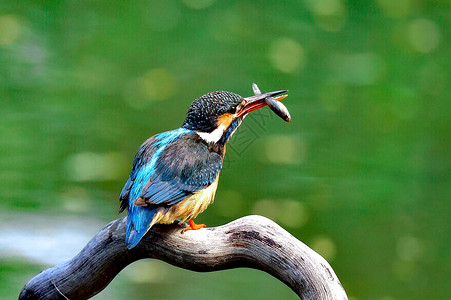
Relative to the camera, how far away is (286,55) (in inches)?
169

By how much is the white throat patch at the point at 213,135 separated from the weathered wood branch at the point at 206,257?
0.84ft

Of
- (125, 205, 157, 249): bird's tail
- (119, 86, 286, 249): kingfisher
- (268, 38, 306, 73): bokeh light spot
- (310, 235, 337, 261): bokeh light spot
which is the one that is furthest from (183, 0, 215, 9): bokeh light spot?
(125, 205, 157, 249): bird's tail

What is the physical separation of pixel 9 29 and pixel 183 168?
2.93m

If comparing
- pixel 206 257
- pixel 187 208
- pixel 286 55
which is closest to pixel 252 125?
pixel 286 55

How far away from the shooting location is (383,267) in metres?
3.67

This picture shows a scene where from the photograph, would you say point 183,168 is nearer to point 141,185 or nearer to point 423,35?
point 141,185

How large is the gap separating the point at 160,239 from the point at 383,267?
2.00 meters

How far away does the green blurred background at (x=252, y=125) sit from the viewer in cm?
371

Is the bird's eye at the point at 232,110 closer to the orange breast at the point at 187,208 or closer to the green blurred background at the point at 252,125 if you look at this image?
the orange breast at the point at 187,208

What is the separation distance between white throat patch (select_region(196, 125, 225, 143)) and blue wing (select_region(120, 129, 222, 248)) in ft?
0.07

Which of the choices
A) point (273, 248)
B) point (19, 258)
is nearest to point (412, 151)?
point (19, 258)

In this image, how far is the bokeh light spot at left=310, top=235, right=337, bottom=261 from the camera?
144 inches

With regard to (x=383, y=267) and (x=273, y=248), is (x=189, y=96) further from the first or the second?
(x=273, y=248)

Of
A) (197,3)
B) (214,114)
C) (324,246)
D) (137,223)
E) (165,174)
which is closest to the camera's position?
(137,223)
